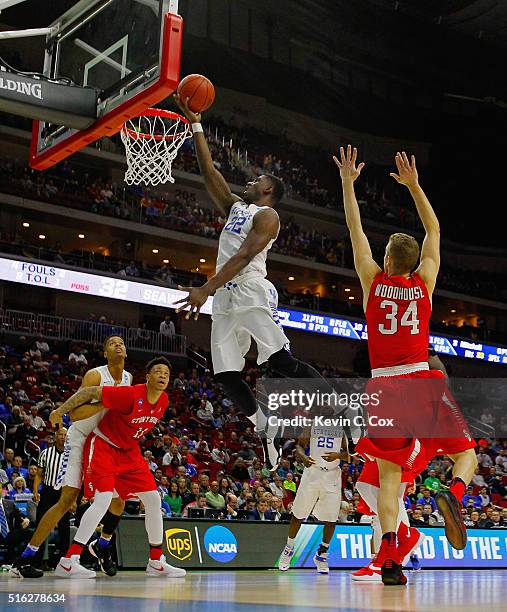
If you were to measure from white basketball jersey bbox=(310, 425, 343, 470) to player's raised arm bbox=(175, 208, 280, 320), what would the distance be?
18.3ft

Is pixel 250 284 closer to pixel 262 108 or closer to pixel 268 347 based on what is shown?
pixel 268 347

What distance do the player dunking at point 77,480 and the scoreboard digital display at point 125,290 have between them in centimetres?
1177

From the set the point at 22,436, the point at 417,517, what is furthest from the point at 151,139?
the point at 22,436

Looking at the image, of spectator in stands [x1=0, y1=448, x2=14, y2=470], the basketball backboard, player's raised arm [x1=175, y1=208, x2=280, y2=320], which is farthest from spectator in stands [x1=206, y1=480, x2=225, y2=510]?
player's raised arm [x1=175, y1=208, x2=280, y2=320]

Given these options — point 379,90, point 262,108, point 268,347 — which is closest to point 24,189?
point 262,108

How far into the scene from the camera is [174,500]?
14.2 meters

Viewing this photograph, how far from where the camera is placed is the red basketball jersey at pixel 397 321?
233 inches

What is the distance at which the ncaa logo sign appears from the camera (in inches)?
441

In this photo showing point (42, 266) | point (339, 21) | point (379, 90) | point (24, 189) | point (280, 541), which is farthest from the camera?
point (379, 90)

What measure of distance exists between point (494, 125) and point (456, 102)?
6.78ft

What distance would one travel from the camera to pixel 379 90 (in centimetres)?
3753

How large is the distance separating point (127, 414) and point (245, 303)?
8.56ft

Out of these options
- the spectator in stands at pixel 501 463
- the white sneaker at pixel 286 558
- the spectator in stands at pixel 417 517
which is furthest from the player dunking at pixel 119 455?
the spectator in stands at pixel 501 463

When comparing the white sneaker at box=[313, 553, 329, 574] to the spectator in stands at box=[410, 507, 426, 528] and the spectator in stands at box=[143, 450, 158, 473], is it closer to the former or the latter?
the spectator in stands at box=[410, 507, 426, 528]
